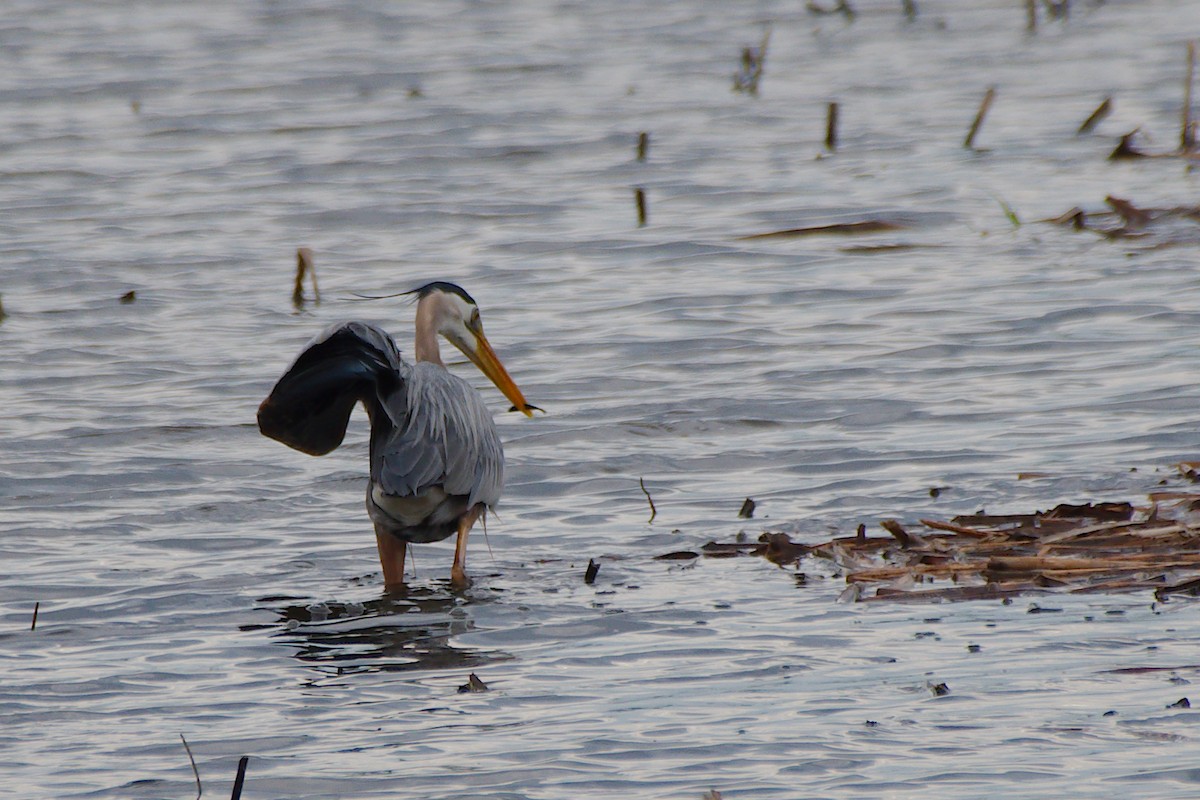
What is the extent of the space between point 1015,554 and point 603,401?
159 inches

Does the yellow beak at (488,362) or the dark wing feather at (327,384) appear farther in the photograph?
the yellow beak at (488,362)

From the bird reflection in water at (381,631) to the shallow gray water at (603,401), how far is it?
0.03m

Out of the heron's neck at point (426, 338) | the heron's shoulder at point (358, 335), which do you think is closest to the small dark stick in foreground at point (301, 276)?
the heron's neck at point (426, 338)

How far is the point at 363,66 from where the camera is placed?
2362 centimetres

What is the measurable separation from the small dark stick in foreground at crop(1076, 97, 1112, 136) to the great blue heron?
33.9 ft

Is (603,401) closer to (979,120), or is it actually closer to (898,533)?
(898,533)

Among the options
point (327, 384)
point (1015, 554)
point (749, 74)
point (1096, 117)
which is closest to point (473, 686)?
point (327, 384)

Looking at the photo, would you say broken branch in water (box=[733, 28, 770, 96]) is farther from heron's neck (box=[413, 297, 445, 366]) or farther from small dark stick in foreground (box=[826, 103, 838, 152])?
heron's neck (box=[413, 297, 445, 366])

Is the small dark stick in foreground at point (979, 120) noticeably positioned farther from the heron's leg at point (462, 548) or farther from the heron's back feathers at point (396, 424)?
the heron's leg at point (462, 548)

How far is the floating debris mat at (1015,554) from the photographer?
6977 mm

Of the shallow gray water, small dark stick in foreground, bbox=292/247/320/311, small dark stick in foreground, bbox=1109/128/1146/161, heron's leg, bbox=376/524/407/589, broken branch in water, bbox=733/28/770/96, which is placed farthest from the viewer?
broken branch in water, bbox=733/28/770/96

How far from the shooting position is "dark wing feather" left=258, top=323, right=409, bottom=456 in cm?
743

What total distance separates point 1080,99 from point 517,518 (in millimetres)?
12137

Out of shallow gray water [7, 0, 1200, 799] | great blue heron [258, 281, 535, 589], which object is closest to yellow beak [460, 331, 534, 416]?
shallow gray water [7, 0, 1200, 799]
